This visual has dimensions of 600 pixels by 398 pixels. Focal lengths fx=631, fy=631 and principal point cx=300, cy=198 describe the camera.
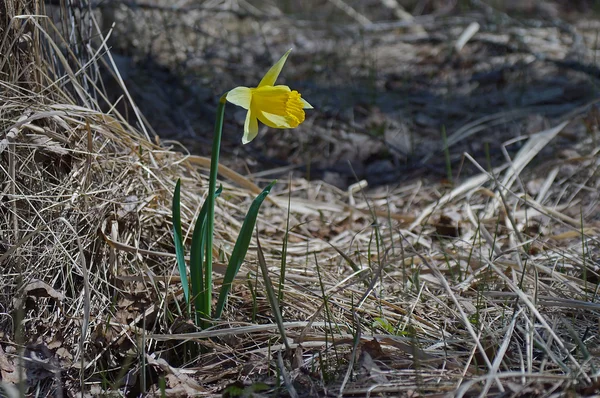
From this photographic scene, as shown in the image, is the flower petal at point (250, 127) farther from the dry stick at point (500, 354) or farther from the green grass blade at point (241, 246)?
the dry stick at point (500, 354)

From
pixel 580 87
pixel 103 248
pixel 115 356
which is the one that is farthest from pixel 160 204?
pixel 580 87

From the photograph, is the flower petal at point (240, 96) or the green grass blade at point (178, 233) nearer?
the flower petal at point (240, 96)

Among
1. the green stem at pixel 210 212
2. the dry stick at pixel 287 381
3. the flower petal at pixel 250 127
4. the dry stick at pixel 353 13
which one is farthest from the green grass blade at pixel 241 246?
the dry stick at pixel 353 13

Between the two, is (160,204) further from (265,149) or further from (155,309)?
(265,149)

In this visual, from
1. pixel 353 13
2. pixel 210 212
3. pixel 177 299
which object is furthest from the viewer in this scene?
pixel 353 13

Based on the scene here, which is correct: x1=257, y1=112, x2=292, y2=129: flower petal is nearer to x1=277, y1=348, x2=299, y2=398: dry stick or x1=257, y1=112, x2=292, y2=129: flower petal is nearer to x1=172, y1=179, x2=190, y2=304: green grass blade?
x1=172, y1=179, x2=190, y2=304: green grass blade

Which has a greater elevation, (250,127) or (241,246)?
(250,127)

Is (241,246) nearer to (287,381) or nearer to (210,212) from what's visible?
(210,212)

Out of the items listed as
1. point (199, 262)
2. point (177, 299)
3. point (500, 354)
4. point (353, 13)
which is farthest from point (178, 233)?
point (353, 13)
